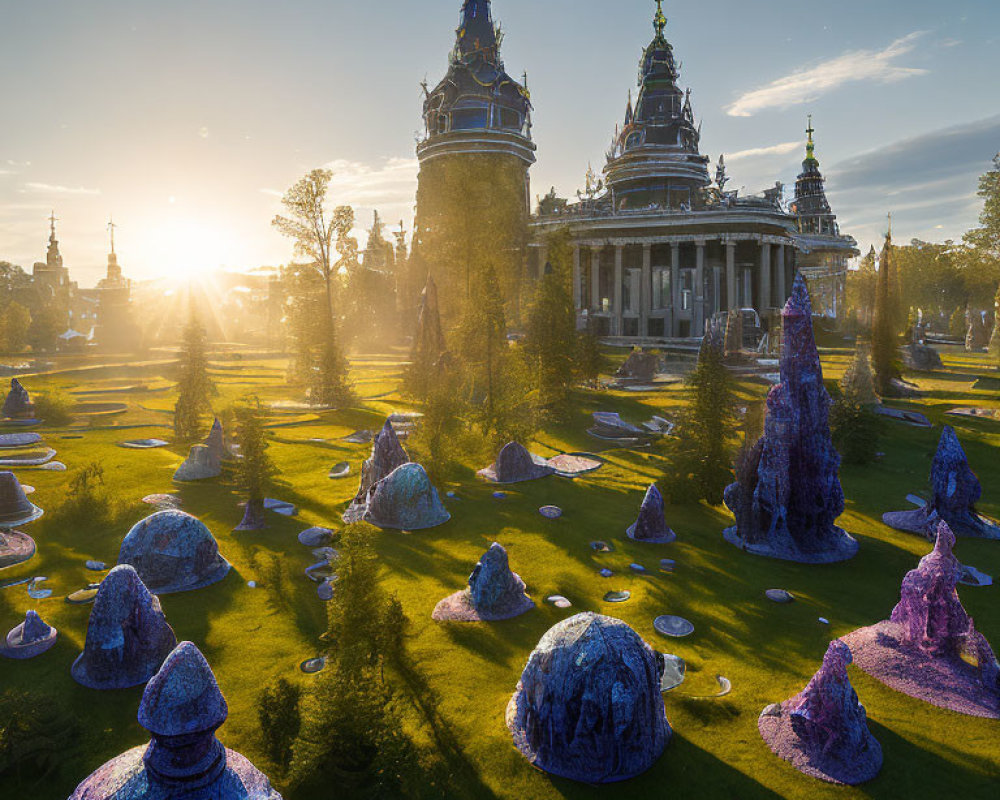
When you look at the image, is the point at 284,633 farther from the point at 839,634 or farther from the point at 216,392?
the point at 216,392

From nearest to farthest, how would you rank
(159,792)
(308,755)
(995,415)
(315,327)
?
(159,792)
(308,755)
(995,415)
(315,327)

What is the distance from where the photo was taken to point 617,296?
60.9m

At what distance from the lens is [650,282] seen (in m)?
60.9

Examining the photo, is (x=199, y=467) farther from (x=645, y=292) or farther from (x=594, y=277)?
(x=594, y=277)

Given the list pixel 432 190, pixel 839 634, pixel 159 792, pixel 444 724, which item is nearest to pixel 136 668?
pixel 159 792

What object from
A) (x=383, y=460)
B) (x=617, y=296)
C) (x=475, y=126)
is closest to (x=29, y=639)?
(x=383, y=460)

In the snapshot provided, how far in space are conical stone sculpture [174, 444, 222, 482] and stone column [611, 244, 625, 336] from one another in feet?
153

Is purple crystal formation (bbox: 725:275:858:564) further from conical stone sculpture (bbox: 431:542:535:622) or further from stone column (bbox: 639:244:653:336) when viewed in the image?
stone column (bbox: 639:244:653:336)

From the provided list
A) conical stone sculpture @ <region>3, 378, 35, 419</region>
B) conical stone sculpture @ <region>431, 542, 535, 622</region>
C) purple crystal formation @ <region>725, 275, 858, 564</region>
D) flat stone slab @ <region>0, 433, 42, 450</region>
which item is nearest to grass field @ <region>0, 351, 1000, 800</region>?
conical stone sculpture @ <region>431, 542, 535, 622</region>

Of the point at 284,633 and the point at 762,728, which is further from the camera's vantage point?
the point at 284,633

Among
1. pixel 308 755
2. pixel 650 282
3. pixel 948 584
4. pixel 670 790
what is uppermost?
pixel 650 282

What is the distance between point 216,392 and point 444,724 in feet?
103

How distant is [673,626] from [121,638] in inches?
377

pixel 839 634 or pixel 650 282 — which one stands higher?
pixel 650 282
